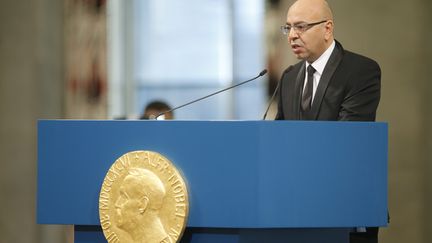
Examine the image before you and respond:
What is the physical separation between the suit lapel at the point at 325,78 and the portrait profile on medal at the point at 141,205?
0.72 m

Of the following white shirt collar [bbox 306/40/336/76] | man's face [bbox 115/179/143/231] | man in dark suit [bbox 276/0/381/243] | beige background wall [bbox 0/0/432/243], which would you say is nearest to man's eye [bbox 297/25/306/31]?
man in dark suit [bbox 276/0/381/243]

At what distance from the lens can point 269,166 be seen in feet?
7.25

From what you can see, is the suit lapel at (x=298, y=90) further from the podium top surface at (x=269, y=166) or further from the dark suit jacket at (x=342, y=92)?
the podium top surface at (x=269, y=166)

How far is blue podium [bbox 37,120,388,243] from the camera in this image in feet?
7.27

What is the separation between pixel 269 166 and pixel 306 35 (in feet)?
2.53

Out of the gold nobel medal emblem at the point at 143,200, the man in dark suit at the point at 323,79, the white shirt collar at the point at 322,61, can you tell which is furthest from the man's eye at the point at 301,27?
the gold nobel medal emblem at the point at 143,200

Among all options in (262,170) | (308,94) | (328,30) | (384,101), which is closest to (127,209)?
(262,170)

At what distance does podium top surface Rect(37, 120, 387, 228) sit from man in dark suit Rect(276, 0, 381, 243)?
0.36 m

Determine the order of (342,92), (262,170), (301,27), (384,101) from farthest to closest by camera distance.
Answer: (384,101) → (301,27) → (342,92) → (262,170)

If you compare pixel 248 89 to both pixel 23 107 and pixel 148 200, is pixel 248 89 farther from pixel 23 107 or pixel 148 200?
pixel 148 200

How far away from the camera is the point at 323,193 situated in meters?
2.25

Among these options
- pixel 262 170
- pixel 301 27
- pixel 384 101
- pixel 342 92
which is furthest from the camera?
pixel 384 101

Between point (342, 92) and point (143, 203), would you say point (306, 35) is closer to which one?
point (342, 92)

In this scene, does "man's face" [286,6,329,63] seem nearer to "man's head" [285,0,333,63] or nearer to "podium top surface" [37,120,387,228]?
"man's head" [285,0,333,63]
